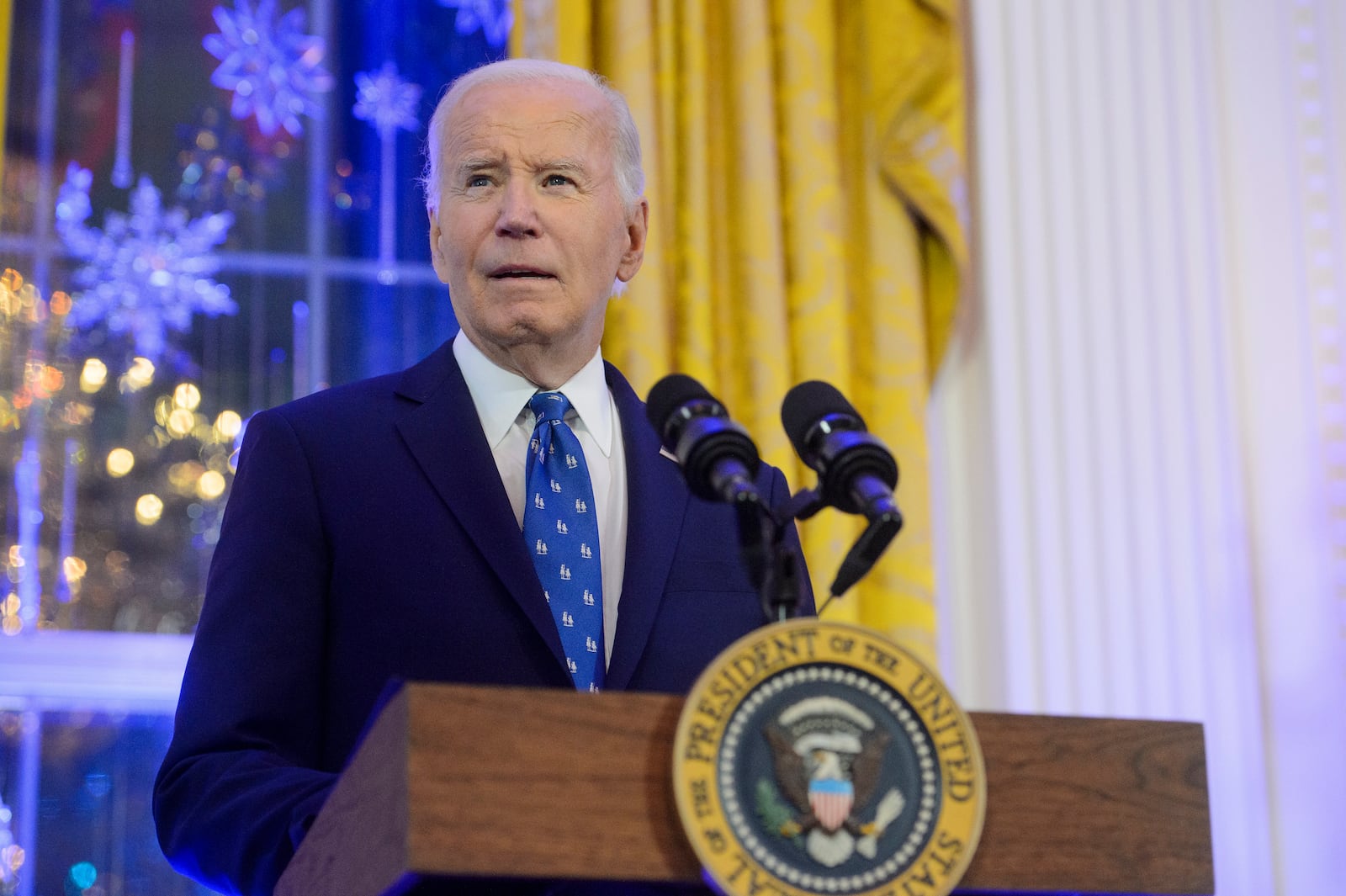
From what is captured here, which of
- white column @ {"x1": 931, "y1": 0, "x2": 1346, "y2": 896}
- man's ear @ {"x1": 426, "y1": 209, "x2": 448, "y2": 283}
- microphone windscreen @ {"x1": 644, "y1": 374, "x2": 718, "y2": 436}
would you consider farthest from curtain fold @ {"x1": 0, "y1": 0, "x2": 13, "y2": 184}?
microphone windscreen @ {"x1": 644, "y1": 374, "x2": 718, "y2": 436}

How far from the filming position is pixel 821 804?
3.50ft

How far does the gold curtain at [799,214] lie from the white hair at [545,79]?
0.79 m

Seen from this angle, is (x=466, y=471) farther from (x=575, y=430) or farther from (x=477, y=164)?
(x=477, y=164)

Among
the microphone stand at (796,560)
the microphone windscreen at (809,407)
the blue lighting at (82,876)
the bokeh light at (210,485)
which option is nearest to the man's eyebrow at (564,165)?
the microphone windscreen at (809,407)

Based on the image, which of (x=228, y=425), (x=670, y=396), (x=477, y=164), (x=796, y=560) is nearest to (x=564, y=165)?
(x=477, y=164)

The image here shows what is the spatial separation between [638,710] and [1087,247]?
2403 millimetres

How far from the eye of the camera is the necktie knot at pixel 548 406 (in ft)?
6.21

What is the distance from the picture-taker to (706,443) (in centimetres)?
124

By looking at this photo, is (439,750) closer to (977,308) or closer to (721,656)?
(721,656)

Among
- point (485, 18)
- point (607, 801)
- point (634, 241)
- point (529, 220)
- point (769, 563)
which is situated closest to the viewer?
point (607, 801)

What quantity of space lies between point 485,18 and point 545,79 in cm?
136

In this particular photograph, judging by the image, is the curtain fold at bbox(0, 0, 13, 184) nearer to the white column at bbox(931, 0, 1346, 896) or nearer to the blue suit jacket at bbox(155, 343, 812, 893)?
the blue suit jacket at bbox(155, 343, 812, 893)

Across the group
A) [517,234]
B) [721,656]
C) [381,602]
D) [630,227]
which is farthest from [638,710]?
[630,227]

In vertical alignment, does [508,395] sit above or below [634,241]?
below
